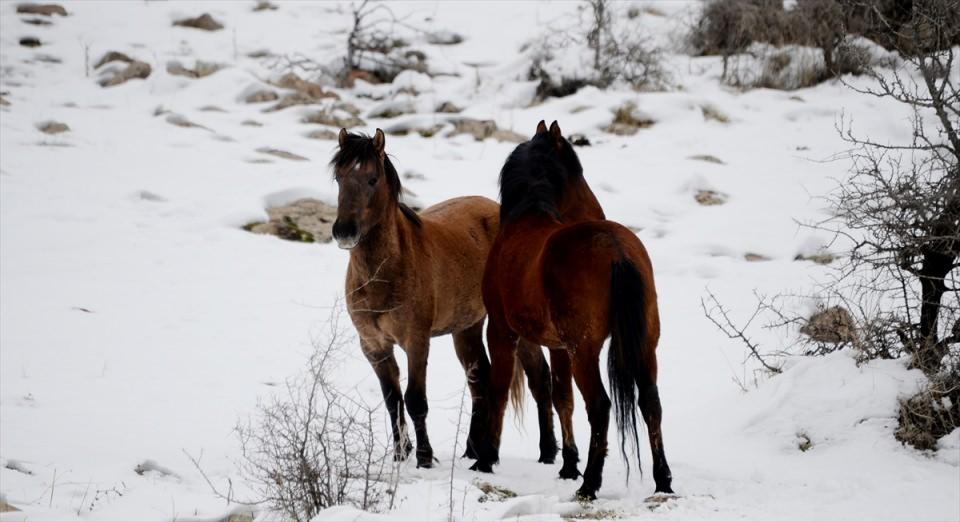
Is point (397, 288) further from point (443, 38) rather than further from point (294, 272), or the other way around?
point (443, 38)

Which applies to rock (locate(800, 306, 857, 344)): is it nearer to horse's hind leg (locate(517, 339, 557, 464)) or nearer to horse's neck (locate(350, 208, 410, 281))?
horse's hind leg (locate(517, 339, 557, 464))

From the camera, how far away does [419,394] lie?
5316 mm

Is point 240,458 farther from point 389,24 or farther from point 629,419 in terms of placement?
point 389,24

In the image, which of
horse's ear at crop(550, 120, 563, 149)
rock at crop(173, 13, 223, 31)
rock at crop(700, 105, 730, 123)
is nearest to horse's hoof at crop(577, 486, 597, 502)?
horse's ear at crop(550, 120, 563, 149)

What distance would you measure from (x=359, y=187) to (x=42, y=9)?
1768cm

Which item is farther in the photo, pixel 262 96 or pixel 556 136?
pixel 262 96

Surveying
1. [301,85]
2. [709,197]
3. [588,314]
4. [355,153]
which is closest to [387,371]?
[355,153]

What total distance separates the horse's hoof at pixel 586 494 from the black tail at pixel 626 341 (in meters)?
0.39

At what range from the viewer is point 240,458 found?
5531 mm

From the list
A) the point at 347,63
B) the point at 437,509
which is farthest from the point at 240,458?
the point at 347,63

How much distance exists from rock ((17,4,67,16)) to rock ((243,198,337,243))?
12.1m

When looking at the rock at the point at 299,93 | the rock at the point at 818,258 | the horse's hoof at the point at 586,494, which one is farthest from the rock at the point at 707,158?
the horse's hoof at the point at 586,494

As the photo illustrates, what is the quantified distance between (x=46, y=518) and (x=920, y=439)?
4.67 metres

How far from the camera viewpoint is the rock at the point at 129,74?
16.4 m
